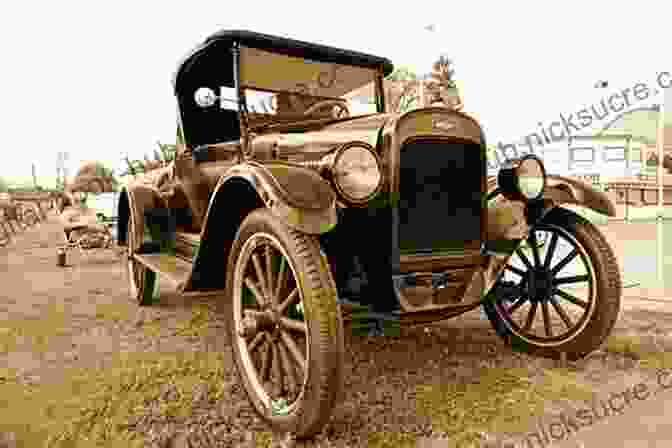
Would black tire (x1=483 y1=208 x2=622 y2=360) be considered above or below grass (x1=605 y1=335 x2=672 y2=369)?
above

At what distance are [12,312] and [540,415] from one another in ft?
15.0

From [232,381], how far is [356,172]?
55.8 inches

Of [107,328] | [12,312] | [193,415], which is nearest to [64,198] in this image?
[12,312]

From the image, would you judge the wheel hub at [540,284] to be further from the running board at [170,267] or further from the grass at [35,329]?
the grass at [35,329]

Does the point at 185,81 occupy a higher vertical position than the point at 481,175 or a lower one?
higher

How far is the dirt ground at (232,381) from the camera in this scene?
2080mm

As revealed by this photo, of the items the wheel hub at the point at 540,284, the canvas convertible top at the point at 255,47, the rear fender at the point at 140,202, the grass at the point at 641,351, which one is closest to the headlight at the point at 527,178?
the wheel hub at the point at 540,284

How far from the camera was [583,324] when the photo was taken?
2758mm

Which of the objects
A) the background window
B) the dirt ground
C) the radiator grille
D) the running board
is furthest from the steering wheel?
the background window

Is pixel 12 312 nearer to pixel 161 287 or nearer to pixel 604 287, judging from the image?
pixel 161 287

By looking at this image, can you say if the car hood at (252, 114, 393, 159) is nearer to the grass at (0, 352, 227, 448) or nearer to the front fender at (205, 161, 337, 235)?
the front fender at (205, 161, 337, 235)

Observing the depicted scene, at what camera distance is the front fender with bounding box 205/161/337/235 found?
193cm

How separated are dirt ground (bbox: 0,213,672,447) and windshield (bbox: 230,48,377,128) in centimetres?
174

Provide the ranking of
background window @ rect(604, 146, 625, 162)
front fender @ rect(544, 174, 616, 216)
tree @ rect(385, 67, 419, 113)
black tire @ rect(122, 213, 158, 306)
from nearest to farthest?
front fender @ rect(544, 174, 616, 216) → tree @ rect(385, 67, 419, 113) → black tire @ rect(122, 213, 158, 306) → background window @ rect(604, 146, 625, 162)
